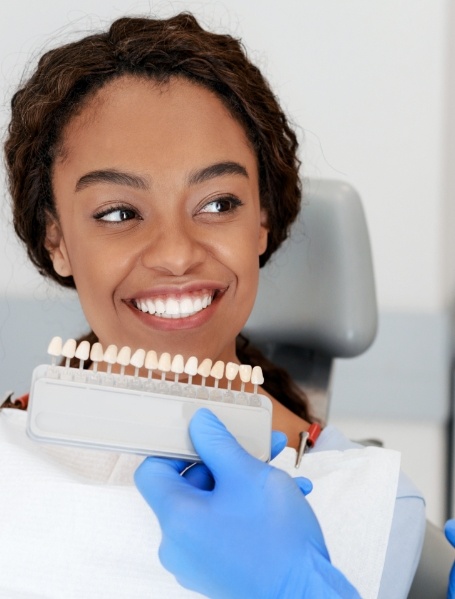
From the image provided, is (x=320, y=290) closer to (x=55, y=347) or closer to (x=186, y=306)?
(x=186, y=306)

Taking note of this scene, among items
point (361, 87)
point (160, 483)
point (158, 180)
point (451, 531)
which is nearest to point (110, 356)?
point (160, 483)

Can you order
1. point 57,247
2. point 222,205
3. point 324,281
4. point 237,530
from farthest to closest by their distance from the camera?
point 324,281
point 57,247
point 222,205
point 237,530

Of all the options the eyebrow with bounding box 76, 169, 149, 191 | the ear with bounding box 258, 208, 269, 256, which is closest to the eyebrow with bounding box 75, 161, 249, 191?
the eyebrow with bounding box 76, 169, 149, 191

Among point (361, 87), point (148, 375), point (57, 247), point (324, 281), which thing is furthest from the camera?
point (361, 87)

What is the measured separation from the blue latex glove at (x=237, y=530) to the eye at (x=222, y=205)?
1.21 feet

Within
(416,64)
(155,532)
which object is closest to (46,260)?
(155,532)

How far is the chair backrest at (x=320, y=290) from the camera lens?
149 centimetres

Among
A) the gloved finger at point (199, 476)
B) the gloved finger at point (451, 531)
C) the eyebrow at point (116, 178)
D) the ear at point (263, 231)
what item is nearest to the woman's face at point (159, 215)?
the eyebrow at point (116, 178)

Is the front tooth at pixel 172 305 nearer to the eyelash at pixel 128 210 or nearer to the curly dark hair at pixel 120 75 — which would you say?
the eyelash at pixel 128 210

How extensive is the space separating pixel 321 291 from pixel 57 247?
1.66 ft

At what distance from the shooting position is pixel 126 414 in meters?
0.87

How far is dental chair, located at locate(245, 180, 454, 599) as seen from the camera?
1.49 m

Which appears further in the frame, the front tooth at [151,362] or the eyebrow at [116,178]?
the eyebrow at [116,178]

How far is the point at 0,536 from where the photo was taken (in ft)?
3.42
